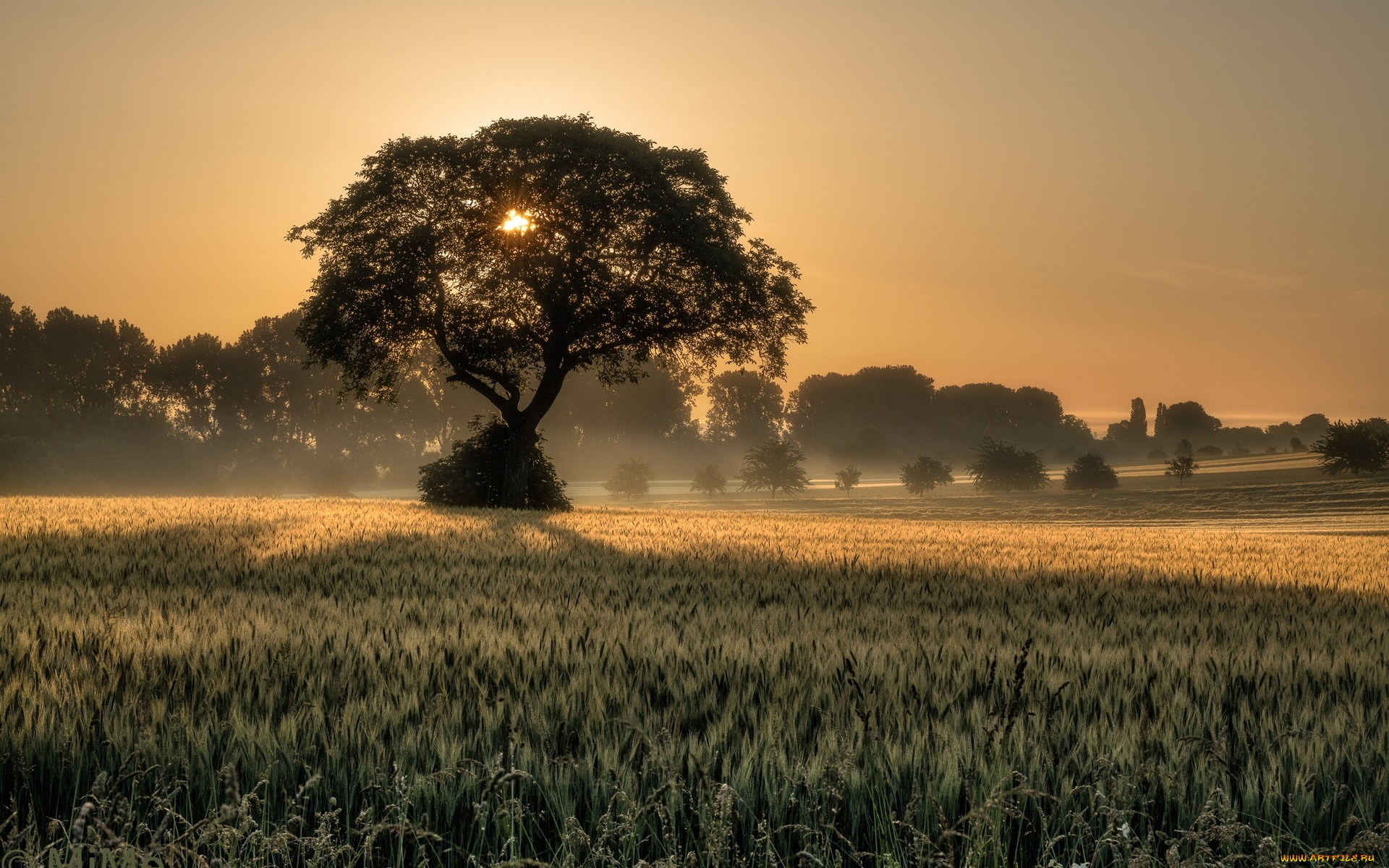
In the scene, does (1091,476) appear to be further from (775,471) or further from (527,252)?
(527,252)

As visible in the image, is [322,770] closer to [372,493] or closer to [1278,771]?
[1278,771]

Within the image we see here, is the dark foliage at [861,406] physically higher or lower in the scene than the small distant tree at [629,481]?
higher

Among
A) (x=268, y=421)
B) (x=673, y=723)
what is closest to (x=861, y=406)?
(x=268, y=421)

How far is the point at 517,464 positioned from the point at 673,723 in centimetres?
3196

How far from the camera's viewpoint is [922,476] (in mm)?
93062

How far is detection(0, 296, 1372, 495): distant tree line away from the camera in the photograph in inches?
3420

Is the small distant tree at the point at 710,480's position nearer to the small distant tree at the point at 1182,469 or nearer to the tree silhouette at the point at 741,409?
the small distant tree at the point at 1182,469

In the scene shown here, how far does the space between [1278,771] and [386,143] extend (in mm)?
34943

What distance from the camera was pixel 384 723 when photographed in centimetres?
448

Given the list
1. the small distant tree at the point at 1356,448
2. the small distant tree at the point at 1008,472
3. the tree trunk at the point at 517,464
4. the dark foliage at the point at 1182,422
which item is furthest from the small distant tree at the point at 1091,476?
the dark foliage at the point at 1182,422

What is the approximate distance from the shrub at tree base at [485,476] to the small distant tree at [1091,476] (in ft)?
205

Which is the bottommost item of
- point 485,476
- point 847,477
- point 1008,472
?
point 847,477

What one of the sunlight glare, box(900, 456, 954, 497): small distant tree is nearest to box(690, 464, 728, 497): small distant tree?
box(900, 456, 954, 497): small distant tree

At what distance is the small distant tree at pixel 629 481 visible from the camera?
94.8 m
